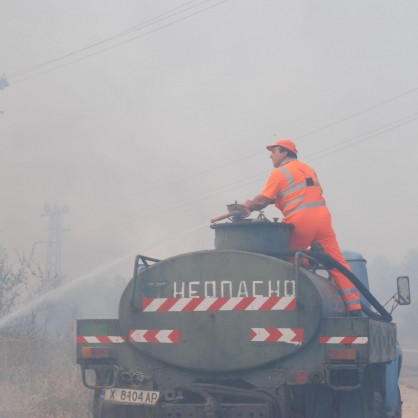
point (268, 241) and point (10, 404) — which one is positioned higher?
point (268, 241)

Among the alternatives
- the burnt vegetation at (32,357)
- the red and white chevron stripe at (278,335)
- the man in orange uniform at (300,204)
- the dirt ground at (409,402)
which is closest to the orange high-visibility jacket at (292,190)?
the man in orange uniform at (300,204)

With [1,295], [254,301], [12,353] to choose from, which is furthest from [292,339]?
[1,295]

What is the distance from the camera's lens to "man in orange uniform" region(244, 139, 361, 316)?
22.5 ft

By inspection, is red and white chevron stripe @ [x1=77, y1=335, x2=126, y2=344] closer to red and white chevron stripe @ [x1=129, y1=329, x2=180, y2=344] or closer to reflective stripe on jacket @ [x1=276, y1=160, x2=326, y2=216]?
red and white chevron stripe @ [x1=129, y1=329, x2=180, y2=344]

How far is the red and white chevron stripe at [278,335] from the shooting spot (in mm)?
5758

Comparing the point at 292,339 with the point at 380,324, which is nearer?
the point at 292,339

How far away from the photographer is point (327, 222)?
6957mm

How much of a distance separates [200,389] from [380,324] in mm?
1409

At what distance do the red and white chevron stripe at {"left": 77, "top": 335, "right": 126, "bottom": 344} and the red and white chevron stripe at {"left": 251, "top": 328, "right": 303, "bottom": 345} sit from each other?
1.02 metres

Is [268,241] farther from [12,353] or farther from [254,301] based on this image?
[12,353]

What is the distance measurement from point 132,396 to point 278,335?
45.5 inches

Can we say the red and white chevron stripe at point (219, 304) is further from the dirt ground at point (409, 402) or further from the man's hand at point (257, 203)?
the dirt ground at point (409, 402)

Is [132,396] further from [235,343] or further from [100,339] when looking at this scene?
[235,343]

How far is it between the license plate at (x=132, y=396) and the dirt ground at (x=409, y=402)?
6.90m
